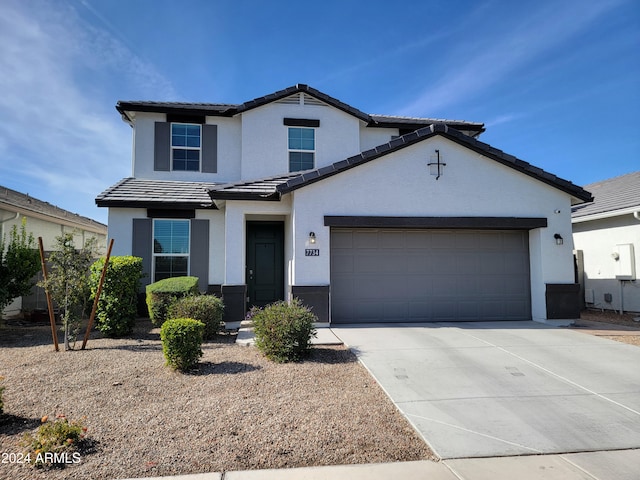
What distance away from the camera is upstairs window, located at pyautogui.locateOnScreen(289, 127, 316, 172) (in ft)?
42.6

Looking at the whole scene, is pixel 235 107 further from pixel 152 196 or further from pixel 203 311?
pixel 203 311

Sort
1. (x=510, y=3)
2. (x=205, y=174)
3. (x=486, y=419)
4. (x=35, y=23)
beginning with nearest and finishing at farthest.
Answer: (x=486, y=419), (x=35, y=23), (x=510, y=3), (x=205, y=174)

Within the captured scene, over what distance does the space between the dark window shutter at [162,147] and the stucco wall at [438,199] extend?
5864 mm

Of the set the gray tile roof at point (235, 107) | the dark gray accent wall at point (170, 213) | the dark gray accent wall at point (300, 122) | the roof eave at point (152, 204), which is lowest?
the dark gray accent wall at point (170, 213)

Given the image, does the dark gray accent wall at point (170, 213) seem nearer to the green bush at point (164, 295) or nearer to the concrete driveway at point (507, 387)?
the green bush at point (164, 295)

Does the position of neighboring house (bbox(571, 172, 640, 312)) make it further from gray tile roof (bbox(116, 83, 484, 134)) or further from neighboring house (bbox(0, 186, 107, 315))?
neighboring house (bbox(0, 186, 107, 315))

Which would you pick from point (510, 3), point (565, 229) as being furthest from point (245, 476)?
point (510, 3)

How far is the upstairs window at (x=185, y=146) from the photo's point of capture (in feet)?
42.1

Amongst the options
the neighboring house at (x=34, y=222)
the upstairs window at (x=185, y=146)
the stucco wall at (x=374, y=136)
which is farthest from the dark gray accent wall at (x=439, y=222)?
the neighboring house at (x=34, y=222)

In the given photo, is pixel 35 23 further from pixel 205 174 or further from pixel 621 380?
pixel 621 380

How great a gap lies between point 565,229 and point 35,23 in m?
13.9

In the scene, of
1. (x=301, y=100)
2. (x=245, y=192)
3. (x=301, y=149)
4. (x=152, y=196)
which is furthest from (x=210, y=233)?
(x=301, y=100)

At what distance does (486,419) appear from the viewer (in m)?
4.29

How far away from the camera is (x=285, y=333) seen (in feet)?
20.9
